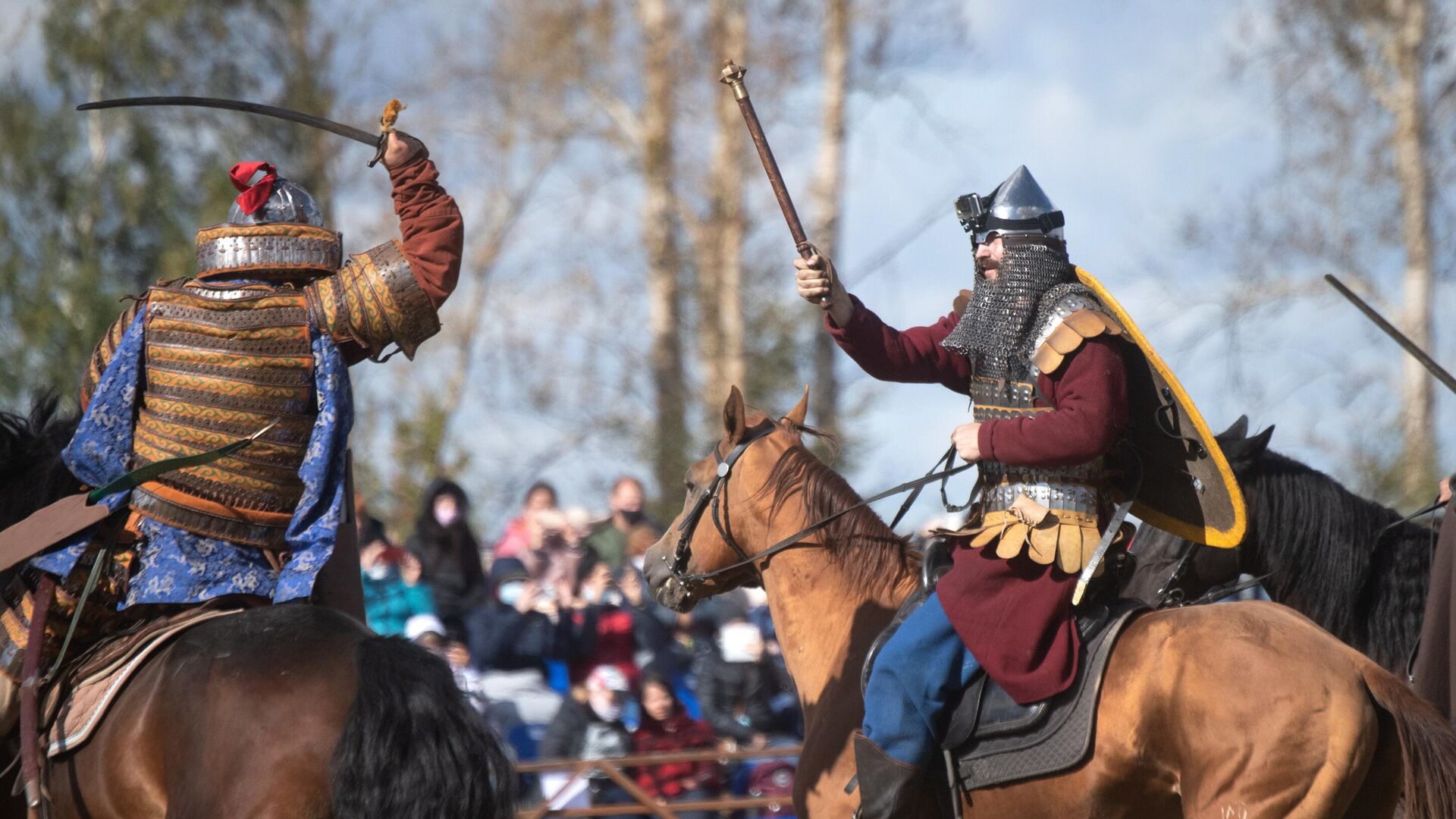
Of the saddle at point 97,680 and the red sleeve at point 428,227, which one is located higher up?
the red sleeve at point 428,227

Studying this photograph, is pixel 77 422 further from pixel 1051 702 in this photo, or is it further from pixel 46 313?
pixel 46 313

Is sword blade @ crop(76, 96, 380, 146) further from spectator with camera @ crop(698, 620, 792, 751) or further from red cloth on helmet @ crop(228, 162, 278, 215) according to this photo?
spectator with camera @ crop(698, 620, 792, 751)

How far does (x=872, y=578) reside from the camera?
199 inches

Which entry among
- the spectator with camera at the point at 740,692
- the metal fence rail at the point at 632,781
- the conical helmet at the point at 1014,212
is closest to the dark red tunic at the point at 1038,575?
the conical helmet at the point at 1014,212

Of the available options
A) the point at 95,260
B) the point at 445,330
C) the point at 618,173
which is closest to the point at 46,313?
the point at 95,260

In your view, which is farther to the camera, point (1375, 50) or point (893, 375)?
point (1375, 50)

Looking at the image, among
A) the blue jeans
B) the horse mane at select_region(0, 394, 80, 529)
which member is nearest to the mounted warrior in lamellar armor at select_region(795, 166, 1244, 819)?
the blue jeans

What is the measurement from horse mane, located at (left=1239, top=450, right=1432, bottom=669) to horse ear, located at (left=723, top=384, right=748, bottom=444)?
2081mm

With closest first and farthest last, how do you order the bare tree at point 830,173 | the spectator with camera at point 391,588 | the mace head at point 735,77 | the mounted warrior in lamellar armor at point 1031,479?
the mounted warrior in lamellar armor at point 1031,479 < the mace head at point 735,77 < the spectator with camera at point 391,588 < the bare tree at point 830,173

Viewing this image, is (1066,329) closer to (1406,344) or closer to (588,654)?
(1406,344)

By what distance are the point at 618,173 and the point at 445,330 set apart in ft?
11.8

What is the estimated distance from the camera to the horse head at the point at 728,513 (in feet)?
17.0

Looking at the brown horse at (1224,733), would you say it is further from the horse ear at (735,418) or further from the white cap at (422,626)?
the white cap at (422,626)

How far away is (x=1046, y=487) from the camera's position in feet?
14.9
